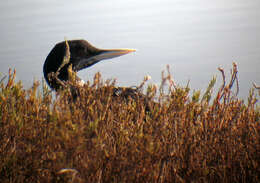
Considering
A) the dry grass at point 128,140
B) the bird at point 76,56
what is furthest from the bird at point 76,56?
the dry grass at point 128,140

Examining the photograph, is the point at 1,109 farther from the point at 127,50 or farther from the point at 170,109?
the point at 127,50

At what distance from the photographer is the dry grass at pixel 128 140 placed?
2137 millimetres

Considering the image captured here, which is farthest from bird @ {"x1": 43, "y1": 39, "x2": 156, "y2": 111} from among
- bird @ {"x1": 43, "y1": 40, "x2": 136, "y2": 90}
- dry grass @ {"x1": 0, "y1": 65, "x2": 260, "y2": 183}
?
dry grass @ {"x1": 0, "y1": 65, "x2": 260, "y2": 183}

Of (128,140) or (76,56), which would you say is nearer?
(128,140)

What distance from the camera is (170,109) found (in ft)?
9.43

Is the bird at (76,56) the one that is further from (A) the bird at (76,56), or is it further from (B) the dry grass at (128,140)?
(B) the dry grass at (128,140)

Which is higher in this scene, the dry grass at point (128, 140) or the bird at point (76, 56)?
the bird at point (76, 56)

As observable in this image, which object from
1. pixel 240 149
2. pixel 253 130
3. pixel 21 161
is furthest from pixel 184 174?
pixel 21 161

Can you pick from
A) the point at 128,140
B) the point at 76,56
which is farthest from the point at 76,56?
the point at 128,140

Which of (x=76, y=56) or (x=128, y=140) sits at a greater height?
(x=76, y=56)

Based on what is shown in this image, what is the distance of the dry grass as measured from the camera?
7.01ft

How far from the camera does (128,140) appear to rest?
2.32m

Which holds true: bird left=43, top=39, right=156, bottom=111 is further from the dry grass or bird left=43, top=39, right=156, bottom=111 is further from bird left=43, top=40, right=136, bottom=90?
the dry grass

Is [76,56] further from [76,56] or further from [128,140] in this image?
[128,140]
